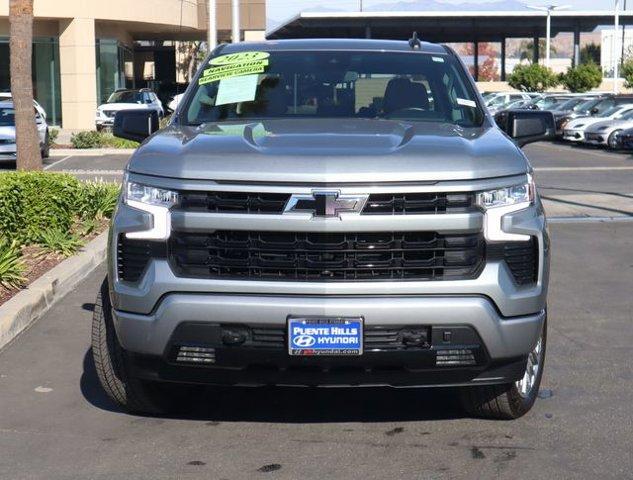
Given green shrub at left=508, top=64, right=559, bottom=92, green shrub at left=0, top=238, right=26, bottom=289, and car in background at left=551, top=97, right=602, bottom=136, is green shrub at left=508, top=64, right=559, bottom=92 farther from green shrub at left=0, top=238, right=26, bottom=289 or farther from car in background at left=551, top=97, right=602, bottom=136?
green shrub at left=0, top=238, right=26, bottom=289

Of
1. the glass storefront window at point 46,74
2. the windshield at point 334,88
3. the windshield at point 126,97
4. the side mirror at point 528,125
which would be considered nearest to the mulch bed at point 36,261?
the windshield at point 334,88

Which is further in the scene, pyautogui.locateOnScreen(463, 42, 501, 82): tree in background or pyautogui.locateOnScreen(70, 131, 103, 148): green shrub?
pyautogui.locateOnScreen(463, 42, 501, 82): tree in background

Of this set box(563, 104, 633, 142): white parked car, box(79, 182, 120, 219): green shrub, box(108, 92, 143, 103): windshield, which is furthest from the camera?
box(108, 92, 143, 103): windshield

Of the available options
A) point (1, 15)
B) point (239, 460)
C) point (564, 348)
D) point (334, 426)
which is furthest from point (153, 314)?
point (1, 15)

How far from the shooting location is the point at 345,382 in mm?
5254

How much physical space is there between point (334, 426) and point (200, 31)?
4697 cm

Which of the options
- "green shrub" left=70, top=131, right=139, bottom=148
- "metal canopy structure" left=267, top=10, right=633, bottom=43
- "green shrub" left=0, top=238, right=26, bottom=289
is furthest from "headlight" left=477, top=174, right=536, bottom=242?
"metal canopy structure" left=267, top=10, right=633, bottom=43

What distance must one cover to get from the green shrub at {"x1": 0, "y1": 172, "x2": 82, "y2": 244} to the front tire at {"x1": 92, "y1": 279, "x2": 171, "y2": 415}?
5.52 m

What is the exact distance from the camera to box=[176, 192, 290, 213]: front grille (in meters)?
5.14

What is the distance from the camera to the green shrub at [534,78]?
223 ft

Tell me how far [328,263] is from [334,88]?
6.48 ft

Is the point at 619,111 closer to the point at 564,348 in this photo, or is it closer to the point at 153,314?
the point at 564,348

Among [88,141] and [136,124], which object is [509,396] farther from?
[88,141]

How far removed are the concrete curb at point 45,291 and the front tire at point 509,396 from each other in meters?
3.44
